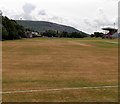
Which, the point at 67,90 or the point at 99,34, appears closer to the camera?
the point at 67,90

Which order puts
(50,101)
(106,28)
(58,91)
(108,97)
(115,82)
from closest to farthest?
(50,101), (108,97), (58,91), (115,82), (106,28)

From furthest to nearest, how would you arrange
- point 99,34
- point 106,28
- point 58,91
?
1. point 99,34
2. point 106,28
3. point 58,91

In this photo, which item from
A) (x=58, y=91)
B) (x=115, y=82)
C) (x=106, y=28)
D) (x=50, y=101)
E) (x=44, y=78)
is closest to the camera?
(x=50, y=101)

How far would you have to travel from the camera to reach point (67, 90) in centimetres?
697

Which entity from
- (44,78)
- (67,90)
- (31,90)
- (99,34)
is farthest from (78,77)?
(99,34)

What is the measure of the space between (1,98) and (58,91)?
1886mm

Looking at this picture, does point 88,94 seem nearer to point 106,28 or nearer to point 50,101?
point 50,101

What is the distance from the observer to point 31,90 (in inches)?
274

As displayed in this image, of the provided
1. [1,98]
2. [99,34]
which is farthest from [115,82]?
[99,34]

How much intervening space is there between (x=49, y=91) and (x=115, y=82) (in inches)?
116

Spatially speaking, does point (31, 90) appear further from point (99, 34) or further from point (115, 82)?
point (99, 34)

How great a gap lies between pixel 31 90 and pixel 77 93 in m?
1.60

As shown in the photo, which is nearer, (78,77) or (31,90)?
(31,90)

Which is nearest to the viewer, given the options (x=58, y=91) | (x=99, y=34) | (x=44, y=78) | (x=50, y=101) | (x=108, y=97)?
(x=50, y=101)
